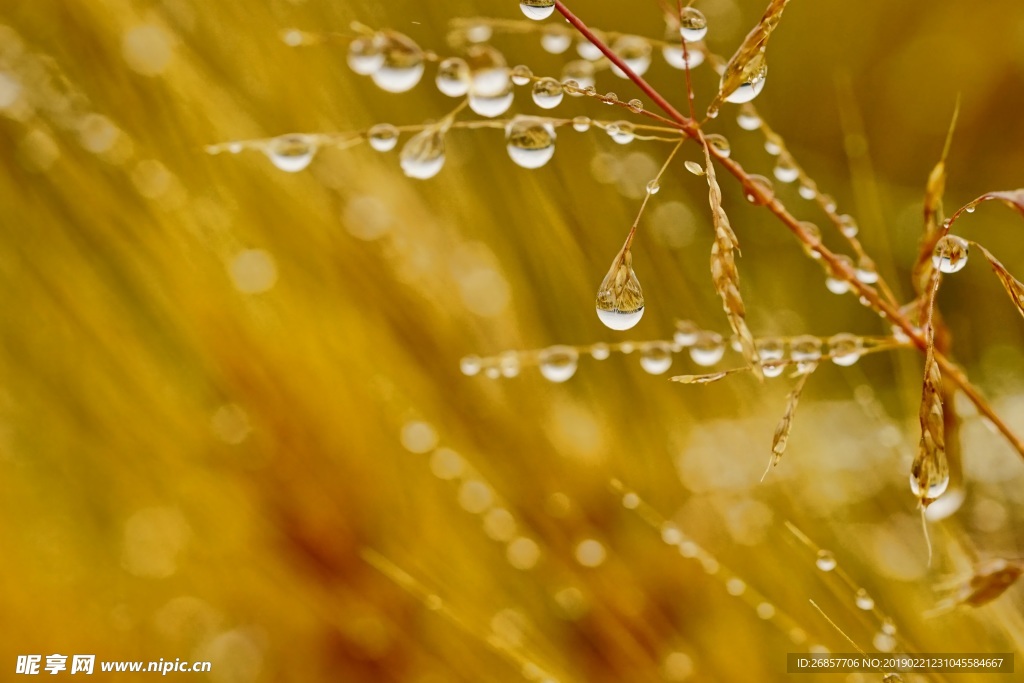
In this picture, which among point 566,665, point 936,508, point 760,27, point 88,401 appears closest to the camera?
point 760,27

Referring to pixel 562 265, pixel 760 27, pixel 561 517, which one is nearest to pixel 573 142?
pixel 562 265

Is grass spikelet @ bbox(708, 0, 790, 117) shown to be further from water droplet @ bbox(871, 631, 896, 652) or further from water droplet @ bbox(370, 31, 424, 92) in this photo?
water droplet @ bbox(871, 631, 896, 652)

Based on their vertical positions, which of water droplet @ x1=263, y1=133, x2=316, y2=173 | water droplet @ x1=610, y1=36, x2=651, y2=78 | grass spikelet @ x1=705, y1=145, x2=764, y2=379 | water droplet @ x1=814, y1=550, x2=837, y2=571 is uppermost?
water droplet @ x1=610, y1=36, x2=651, y2=78

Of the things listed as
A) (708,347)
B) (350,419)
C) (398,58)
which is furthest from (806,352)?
(350,419)

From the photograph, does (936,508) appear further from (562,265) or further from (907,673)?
(562,265)

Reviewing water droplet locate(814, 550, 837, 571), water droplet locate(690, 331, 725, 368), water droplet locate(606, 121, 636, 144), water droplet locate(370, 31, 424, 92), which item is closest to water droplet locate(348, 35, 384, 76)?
water droplet locate(370, 31, 424, 92)

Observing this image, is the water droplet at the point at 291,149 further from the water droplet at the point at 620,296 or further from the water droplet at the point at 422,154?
the water droplet at the point at 620,296

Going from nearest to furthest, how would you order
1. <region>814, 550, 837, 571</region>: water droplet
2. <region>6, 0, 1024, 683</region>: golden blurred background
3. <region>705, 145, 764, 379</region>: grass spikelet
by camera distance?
<region>705, 145, 764, 379</region>: grass spikelet
<region>814, 550, 837, 571</region>: water droplet
<region>6, 0, 1024, 683</region>: golden blurred background
